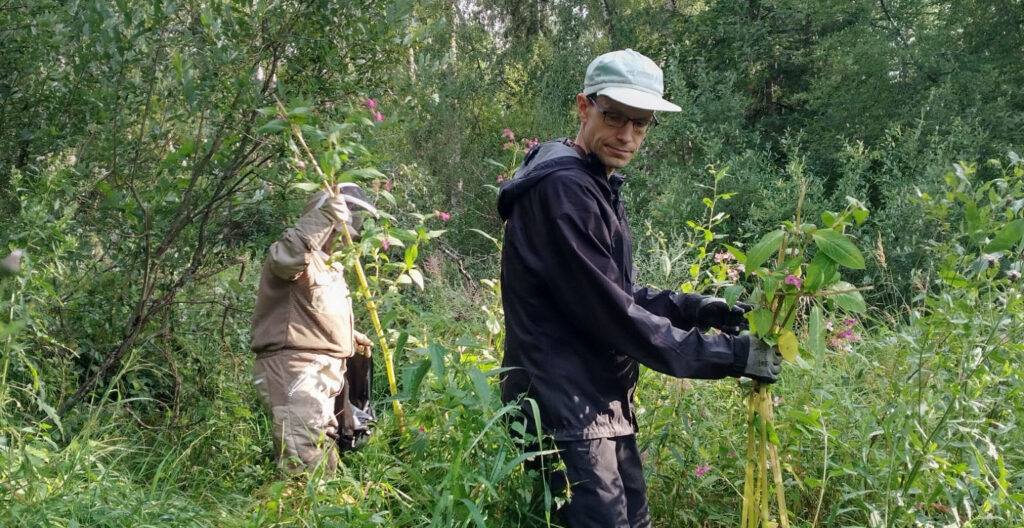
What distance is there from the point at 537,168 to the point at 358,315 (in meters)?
3.34

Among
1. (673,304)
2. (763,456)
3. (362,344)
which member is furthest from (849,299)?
(362,344)

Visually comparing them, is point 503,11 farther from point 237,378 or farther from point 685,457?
point 685,457

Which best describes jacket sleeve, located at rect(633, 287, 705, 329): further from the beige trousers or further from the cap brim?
the beige trousers

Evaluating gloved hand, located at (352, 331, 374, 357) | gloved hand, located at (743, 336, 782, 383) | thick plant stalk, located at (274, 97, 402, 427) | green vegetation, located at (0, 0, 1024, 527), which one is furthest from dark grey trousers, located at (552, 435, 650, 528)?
gloved hand, located at (352, 331, 374, 357)

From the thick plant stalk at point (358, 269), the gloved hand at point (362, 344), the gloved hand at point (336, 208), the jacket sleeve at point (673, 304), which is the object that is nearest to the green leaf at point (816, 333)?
the jacket sleeve at point (673, 304)

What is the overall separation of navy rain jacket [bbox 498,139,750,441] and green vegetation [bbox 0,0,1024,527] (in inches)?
6.2

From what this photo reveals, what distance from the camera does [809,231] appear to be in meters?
2.05

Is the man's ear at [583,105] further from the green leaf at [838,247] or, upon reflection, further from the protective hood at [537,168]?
the green leaf at [838,247]

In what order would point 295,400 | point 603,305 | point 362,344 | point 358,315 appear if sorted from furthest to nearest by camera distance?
1. point 358,315
2. point 362,344
3. point 295,400
4. point 603,305

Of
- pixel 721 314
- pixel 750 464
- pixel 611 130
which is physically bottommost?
pixel 750 464

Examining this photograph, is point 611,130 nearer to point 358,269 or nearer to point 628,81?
point 628,81

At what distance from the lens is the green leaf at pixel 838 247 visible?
196 cm

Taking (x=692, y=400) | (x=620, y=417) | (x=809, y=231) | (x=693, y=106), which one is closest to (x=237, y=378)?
(x=692, y=400)

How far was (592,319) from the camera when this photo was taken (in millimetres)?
2252
